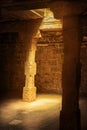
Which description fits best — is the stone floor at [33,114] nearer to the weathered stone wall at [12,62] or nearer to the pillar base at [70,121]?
the pillar base at [70,121]

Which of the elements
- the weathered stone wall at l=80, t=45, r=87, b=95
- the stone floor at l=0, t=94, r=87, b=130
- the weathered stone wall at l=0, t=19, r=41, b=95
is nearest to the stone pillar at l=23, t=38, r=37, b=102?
the stone floor at l=0, t=94, r=87, b=130

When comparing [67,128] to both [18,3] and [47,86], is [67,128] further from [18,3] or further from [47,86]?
[47,86]

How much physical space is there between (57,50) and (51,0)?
7171 mm

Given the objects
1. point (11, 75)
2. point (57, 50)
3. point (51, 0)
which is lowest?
point (11, 75)

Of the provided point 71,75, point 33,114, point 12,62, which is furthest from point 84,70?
point 71,75

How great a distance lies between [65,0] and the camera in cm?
585

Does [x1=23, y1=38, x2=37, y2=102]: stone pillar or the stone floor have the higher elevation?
[x1=23, y1=38, x2=37, y2=102]: stone pillar

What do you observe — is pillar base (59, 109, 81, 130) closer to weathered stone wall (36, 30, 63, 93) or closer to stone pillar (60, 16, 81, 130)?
stone pillar (60, 16, 81, 130)

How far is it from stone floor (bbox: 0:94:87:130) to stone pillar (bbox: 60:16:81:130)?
70 centimetres

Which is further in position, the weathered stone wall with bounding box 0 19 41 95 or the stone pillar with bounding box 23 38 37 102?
the weathered stone wall with bounding box 0 19 41 95

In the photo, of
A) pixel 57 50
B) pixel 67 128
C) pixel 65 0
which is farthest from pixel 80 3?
pixel 57 50

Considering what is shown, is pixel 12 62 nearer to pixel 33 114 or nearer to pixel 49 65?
pixel 49 65

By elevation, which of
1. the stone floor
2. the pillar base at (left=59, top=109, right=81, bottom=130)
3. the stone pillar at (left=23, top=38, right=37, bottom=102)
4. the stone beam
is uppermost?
the stone beam

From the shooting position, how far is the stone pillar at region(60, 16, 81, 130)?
5.97 meters
